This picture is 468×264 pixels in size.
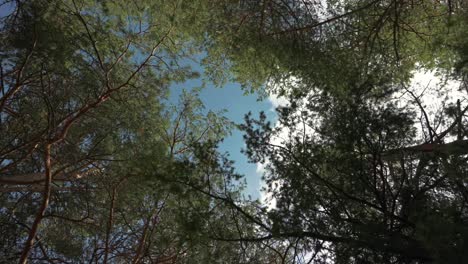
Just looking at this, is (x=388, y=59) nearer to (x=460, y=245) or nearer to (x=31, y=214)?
(x=460, y=245)

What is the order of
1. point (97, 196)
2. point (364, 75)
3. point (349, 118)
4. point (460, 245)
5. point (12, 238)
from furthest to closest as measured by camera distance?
point (97, 196), point (12, 238), point (364, 75), point (349, 118), point (460, 245)

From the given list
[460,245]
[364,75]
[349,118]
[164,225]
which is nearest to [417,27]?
[364,75]

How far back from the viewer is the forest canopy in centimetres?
334

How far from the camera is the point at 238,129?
3.99m

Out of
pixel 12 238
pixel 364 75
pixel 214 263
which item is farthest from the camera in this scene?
pixel 12 238

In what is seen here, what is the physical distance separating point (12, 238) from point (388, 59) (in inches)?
240

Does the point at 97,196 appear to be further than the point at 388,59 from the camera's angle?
Yes

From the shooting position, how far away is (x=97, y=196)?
647cm

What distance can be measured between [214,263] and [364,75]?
2826 mm

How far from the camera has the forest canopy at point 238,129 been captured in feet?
11.0

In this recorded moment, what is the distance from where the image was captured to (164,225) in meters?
5.02

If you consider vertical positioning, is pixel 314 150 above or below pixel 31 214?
below

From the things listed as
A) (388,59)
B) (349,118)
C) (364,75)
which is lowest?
(349,118)

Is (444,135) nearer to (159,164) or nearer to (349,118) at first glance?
(349,118)
